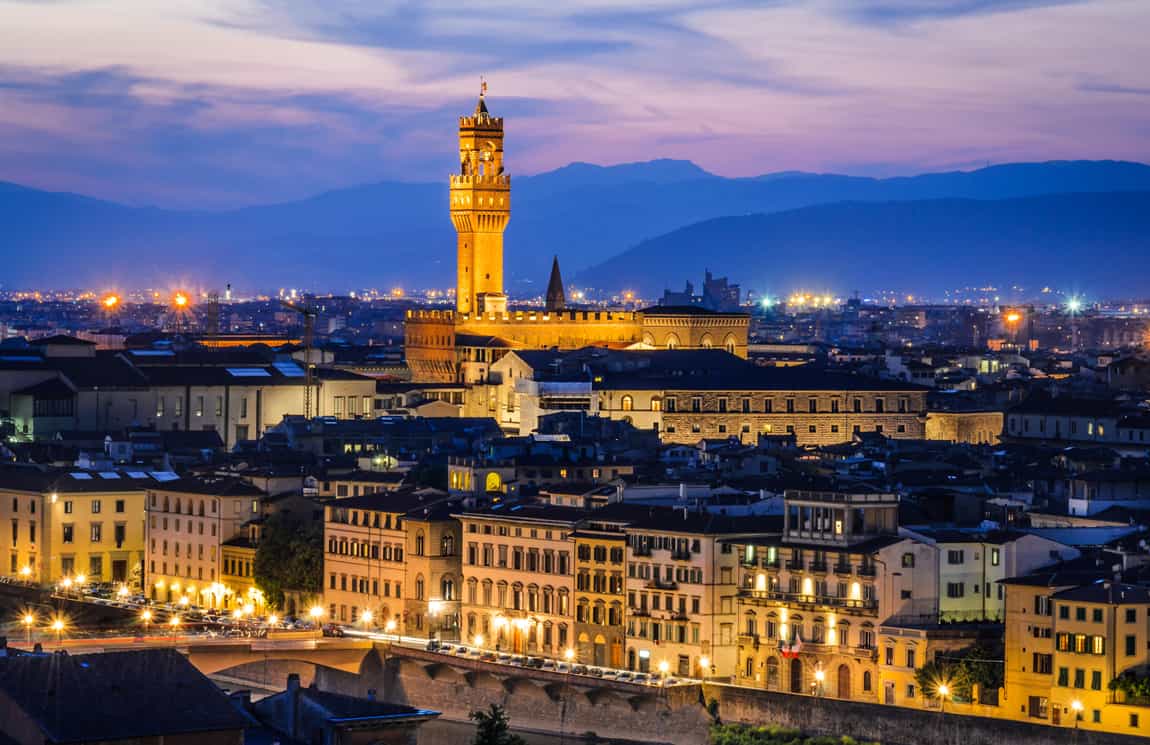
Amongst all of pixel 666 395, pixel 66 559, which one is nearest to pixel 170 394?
pixel 666 395

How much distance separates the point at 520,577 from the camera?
2504 inches

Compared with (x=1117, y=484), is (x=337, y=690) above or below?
below

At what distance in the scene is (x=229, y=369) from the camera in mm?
107312

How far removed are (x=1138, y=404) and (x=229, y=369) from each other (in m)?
30.6

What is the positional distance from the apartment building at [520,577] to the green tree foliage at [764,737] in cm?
773

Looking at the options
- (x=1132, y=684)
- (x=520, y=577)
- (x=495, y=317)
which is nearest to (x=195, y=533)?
(x=520, y=577)

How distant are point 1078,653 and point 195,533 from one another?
93.8ft

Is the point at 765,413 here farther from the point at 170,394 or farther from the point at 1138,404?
the point at 170,394

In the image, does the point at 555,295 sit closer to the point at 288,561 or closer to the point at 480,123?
the point at 480,123

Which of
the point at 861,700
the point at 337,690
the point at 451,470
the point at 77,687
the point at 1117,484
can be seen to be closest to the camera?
the point at 77,687

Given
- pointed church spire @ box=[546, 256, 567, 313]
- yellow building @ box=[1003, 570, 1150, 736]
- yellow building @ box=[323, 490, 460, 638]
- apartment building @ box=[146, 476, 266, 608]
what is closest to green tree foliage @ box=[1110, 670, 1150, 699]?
yellow building @ box=[1003, 570, 1150, 736]

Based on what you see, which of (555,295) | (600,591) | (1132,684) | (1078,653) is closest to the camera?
(1132,684)

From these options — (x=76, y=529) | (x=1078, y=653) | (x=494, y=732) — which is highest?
(x=1078, y=653)

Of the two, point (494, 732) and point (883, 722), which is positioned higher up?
point (494, 732)
